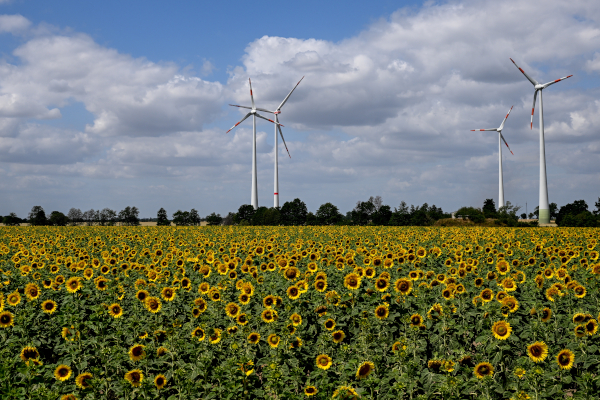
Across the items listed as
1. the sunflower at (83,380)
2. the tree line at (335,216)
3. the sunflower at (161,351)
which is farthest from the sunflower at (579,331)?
the tree line at (335,216)

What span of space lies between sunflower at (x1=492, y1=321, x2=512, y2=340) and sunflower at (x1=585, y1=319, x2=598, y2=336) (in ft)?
4.68

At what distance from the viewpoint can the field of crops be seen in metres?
6.66

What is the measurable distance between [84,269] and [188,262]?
3.07 m

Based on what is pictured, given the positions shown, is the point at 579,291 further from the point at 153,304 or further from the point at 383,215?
the point at 383,215

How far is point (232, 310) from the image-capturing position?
30.0ft

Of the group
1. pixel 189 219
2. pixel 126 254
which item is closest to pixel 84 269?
pixel 126 254

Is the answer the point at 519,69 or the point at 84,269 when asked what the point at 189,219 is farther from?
the point at 84,269

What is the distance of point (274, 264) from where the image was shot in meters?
13.1

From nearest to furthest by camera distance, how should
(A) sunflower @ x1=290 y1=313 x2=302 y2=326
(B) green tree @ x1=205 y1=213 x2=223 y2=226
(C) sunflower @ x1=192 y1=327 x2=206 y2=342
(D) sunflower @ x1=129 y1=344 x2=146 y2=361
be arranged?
1. (D) sunflower @ x1=129 y1=344 x2=146 y2=361
2. (C) sunflower @ x1=192 y1=327 x2=206 y2=342
3. (A) sunflower @ x1=290 y1=313 x2=302 y2=326
4. (B) green tree @ x1=205 y1=213 x2=223 y2=226

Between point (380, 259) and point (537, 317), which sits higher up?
point (380, 259)

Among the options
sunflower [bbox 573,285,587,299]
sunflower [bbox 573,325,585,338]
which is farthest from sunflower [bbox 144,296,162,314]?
sunflower [bbox 573,285,587,299]

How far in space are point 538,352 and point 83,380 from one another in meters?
6.94

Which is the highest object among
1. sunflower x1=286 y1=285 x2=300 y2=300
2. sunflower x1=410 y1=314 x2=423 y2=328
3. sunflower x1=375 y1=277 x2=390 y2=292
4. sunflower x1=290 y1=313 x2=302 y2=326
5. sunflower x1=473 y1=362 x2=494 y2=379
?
sunflower x1=375 y1=277 x2=390 y2=292

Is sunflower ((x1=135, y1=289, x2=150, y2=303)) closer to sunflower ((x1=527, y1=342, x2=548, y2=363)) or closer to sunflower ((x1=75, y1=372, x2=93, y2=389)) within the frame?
sunflower ((x1=75, y1=372, x2=93, y2=389))
